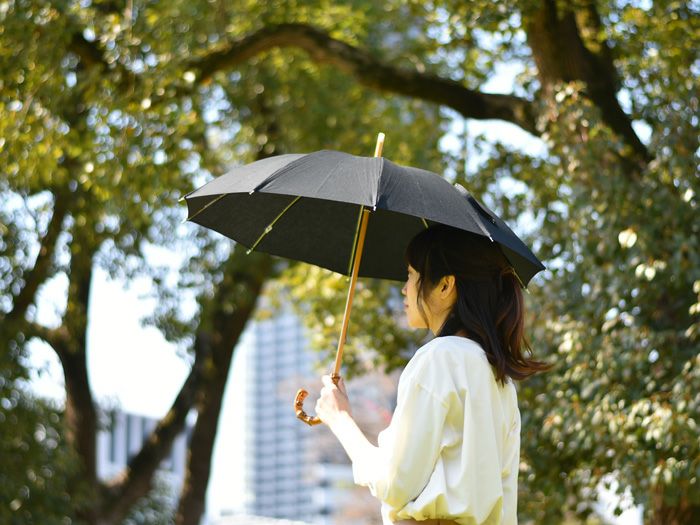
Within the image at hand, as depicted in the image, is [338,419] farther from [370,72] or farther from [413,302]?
[370,72]

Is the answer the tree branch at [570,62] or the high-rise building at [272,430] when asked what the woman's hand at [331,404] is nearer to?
the tree branch at [570,62]

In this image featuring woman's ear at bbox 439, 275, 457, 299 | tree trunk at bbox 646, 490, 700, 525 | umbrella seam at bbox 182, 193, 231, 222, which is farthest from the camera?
tree trunk at bbox 646, 490, 700, 525

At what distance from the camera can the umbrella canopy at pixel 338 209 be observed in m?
3.29

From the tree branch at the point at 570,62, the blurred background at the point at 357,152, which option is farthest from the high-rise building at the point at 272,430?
the tree branch at the point at 570,62

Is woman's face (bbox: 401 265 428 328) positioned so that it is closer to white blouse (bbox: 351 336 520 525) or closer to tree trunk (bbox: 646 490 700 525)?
white blouse (bbox: 351 336 520 525)

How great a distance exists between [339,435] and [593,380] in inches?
160

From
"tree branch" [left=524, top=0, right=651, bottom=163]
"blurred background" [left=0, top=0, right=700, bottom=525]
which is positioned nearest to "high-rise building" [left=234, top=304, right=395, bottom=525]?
"blurred background" [left=0, top=0, right=700, bottom=525]

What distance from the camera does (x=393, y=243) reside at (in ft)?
14.3

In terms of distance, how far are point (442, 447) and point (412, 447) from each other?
8 cm

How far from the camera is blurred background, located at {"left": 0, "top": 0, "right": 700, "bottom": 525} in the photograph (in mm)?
6707

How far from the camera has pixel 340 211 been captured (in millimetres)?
4355

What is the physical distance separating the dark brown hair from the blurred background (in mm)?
3394

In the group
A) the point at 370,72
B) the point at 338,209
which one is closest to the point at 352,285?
the point at 338,209

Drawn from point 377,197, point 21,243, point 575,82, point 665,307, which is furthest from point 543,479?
A: point 21,243
